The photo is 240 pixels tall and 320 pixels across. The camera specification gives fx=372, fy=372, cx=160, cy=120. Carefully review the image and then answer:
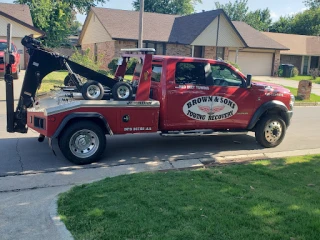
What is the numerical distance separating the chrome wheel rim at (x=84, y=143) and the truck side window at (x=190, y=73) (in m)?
2.07

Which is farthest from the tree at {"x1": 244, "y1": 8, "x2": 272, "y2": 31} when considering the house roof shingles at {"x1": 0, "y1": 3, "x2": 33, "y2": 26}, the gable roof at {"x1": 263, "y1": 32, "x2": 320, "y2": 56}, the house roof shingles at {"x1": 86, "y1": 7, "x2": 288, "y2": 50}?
the house roof shingles at {"x1": 0, "y1": 3, "x2": 33, "y2": 26}

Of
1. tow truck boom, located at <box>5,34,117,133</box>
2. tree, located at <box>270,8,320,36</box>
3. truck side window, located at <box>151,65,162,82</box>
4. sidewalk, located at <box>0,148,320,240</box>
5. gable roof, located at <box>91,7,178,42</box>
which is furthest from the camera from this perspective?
tree, located at <box>270,8,320,36</box>

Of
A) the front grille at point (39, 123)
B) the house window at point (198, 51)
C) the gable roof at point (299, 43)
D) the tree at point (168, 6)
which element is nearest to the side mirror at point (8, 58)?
the front grille at point (39, 123)

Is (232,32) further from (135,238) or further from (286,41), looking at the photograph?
(135,238)

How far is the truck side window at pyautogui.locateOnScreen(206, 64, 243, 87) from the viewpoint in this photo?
7.86 metres

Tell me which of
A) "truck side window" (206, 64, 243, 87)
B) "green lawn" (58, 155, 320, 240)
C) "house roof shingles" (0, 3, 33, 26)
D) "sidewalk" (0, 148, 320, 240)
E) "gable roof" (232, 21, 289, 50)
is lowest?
"sidewalk" (0, 148, 320, 240)

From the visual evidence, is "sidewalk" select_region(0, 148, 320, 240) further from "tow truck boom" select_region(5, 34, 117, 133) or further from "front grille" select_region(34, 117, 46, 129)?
"tow truck boom" select_region(5, 34, 117, 133)

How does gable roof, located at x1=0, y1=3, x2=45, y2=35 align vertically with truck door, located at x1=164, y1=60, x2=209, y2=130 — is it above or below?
above

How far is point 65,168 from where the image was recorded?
6660mm

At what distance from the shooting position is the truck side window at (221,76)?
7859 mm

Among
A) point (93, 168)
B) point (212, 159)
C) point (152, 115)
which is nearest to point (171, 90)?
point (152, 115)

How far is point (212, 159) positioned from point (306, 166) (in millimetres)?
1738

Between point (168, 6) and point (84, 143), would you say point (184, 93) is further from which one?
point (168, 6)

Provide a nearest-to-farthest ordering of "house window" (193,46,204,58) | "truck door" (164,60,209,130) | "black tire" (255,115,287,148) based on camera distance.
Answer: "truck door" (164,60,209,130), "black tire" (255,115,287,148), "house window" (193,46,204,58)
